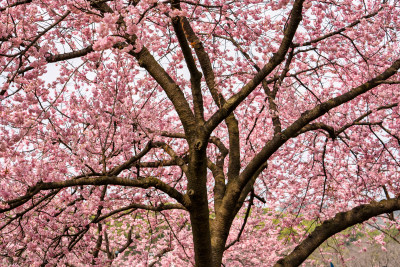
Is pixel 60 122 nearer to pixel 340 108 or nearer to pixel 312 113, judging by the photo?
pixel 312 113

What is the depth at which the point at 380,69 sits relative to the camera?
7504 mm

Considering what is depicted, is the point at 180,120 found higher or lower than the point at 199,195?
higher

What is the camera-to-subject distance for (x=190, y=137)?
14.3 feet

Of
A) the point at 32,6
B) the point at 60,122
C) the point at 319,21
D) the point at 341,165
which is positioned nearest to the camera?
the point at 32,6

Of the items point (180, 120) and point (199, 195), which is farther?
point (180, 120)

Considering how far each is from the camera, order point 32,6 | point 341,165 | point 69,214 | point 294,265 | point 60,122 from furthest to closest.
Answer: point 341,165, point 60,122, point 69,214, point 32,6, point 294,265

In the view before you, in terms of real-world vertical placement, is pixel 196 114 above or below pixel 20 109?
below

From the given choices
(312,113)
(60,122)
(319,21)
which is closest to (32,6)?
(60,122)

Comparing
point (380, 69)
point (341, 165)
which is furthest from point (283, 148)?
point (380, 69)

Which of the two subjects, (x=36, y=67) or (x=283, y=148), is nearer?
(x=36, y=67)

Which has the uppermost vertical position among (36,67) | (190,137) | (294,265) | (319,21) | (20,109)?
(319,21)

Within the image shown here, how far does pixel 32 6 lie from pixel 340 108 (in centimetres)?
762

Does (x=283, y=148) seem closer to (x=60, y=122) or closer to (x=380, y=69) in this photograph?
(x=380, y=69)

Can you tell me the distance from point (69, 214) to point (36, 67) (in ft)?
9.54
